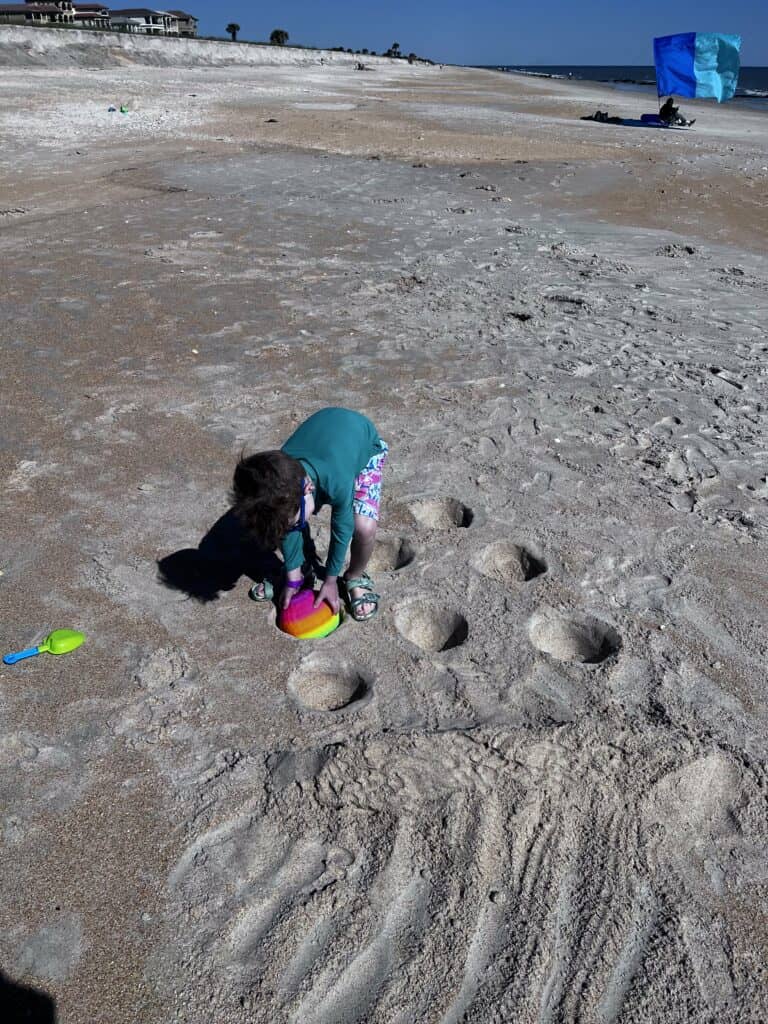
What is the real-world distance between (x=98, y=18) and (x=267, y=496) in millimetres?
82352

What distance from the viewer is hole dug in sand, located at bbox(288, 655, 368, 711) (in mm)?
3061

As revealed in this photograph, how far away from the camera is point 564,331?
6570mm

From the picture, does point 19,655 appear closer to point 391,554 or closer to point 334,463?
point 334,463

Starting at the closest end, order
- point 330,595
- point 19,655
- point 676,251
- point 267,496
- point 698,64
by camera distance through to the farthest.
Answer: point 267,496 < point 19,655 < point 330,595 < point 676,251 < point 698,64

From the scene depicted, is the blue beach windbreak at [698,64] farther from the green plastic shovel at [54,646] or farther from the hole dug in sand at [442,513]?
the green plastic shovel at [54,646]

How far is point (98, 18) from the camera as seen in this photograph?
6688 centimetres

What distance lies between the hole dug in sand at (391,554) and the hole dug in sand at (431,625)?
0.35 metres

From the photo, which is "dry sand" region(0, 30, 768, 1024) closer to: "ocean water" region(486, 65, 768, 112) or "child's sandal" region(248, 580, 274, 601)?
"child's sandal" region(248, 580, 274, 601)

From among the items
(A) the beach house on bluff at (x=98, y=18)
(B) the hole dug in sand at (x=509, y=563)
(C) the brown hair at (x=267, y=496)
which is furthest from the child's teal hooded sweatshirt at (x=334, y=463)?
(A) the beach house on bluff at (x=98, y=18)

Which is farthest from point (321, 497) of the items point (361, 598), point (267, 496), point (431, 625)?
A: point (431, 625)

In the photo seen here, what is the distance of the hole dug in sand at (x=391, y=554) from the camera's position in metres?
3.83

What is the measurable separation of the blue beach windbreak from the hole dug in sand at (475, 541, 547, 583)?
22.5m

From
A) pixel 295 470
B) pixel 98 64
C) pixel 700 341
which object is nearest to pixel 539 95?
pixel 98 64

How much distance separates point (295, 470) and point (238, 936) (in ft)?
4.96
